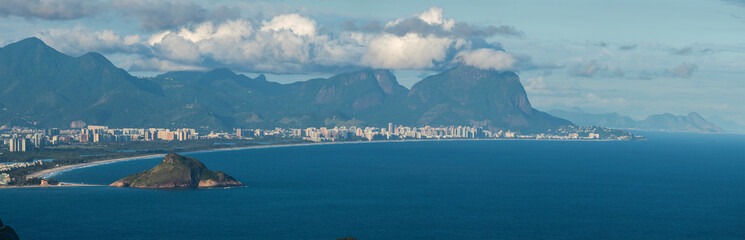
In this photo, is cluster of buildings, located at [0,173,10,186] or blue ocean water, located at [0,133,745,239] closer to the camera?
blue ocean water, located at [0,133,745,239]

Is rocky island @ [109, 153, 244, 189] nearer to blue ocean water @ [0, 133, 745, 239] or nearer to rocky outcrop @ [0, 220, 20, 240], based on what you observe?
blue ocean water @ [0, 133, 745, 239]

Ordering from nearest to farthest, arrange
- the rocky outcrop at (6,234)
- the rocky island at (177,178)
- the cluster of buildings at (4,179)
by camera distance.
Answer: the rocky outcrop at (6,234) → the rocky island at (177,178) → the cluster of buildings at (4,179)

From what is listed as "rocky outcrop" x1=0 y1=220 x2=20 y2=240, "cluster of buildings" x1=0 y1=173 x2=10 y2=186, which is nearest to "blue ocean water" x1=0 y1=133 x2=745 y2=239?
"cluster of buildings" x1=0 y1=173 x2=10 y2=186

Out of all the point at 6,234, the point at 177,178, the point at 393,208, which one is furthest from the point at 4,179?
the point at 393,208

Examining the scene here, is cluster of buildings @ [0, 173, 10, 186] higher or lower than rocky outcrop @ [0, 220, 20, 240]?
higher

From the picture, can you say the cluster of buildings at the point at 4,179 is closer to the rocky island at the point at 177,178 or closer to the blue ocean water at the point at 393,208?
the blue ocean water at the point at 393,208

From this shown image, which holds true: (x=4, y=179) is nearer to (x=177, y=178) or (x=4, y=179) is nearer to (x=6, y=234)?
(x=177, y=178)

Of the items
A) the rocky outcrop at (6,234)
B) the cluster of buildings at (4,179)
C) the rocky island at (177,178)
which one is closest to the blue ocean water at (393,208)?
the rocky island at (177,178)

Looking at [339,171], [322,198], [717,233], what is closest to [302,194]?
[322,198]
